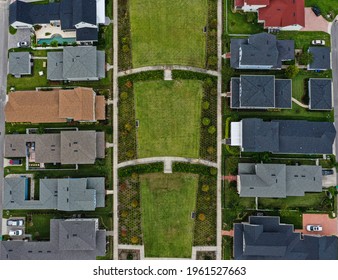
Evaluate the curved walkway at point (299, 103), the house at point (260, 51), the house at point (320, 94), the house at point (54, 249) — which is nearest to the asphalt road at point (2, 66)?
the house at point (54, 249)

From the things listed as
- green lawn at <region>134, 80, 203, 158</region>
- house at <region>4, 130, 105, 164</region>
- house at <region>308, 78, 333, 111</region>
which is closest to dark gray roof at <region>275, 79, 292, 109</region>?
house at <region>308, 78, 333, 111</region>

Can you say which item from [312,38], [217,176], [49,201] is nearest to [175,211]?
[217,176]

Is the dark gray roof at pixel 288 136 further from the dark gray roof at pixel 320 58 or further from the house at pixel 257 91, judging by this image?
the dark gray roof at pixel 320 58

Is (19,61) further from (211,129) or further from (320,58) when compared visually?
(320,58)

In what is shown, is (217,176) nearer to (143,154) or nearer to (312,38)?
(143,154)

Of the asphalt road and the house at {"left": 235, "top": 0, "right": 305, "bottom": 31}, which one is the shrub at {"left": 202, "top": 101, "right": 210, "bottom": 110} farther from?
the asphalt road

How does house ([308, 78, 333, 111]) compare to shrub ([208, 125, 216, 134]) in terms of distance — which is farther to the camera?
shrub ([208, 125, 216, 134])
